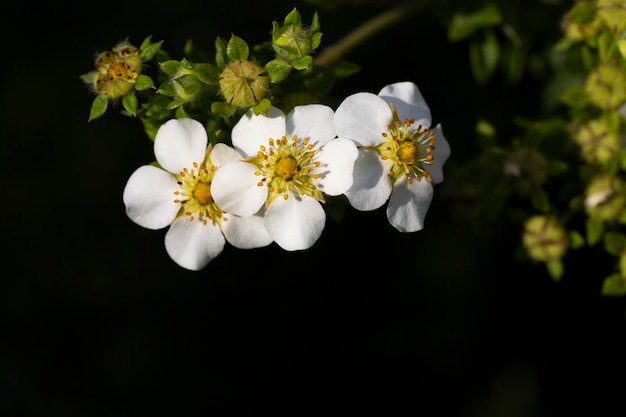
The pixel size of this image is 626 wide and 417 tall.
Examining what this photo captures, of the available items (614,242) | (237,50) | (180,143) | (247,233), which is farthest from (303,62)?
(614,242)

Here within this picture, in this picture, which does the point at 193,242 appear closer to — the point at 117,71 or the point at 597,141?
the point at 117,71

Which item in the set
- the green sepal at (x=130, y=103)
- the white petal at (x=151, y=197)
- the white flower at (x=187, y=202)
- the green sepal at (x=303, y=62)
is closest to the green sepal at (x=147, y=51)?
the green sepal at (x=130, y=103)

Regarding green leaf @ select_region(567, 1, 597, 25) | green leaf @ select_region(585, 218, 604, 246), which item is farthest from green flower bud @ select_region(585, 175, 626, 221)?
green leaf @ select_region(567, 1, 597, 25)

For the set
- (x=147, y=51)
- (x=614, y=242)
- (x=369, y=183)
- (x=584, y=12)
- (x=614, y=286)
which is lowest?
(x=614, y=286)

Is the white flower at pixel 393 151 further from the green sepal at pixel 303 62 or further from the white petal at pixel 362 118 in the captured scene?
the green sepal at pixel 303 62

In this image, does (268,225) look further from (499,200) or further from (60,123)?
(60,123)

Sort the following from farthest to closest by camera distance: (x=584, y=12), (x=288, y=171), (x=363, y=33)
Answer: (x=363, y=33) < (x=584, y=12) < (x=288, y=171)

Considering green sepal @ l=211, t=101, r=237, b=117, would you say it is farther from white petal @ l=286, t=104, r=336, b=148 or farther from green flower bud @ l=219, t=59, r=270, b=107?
white petal @ l=286, t=104, r=336, b=148
